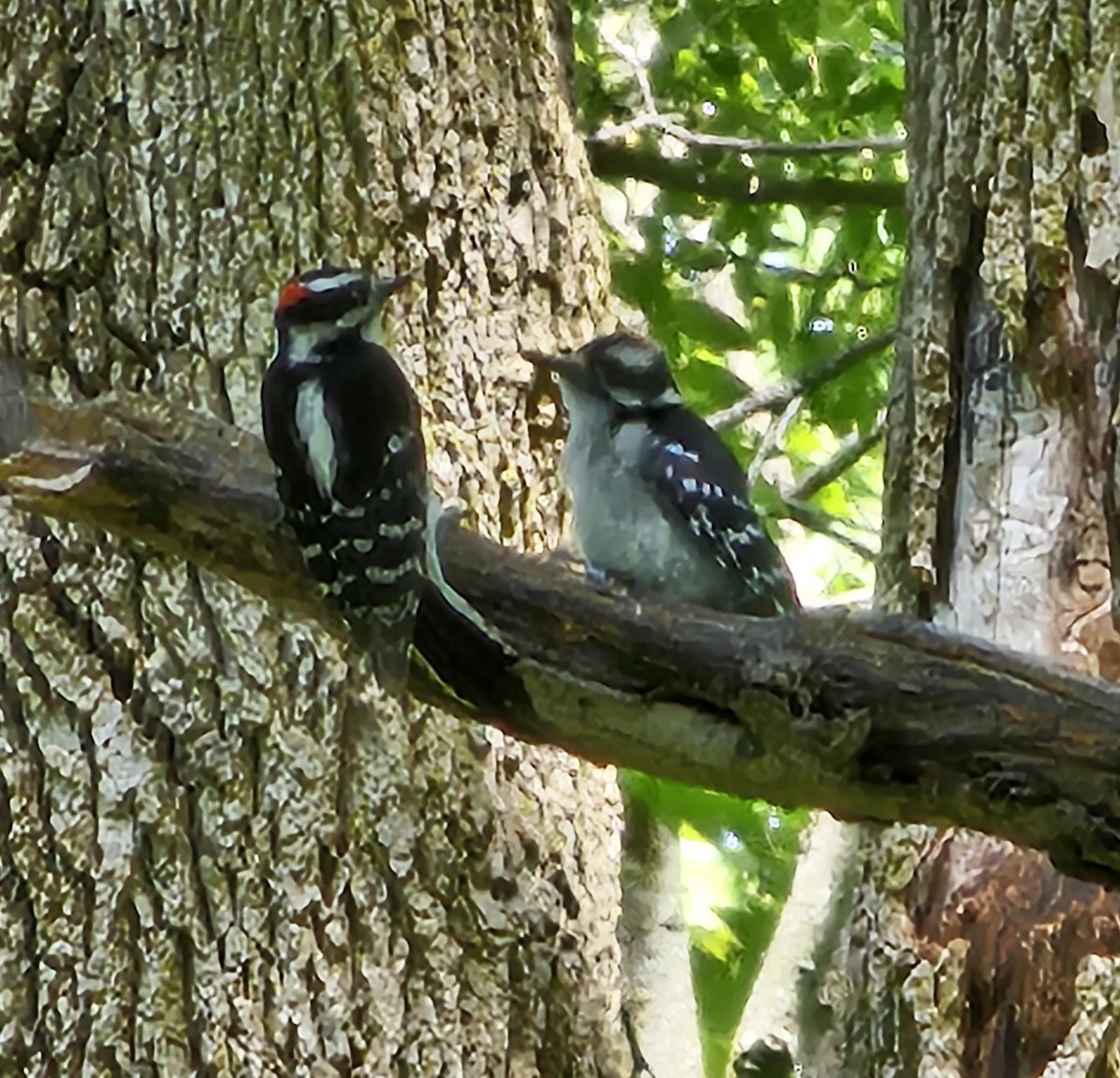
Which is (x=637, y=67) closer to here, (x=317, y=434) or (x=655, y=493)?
(x=655, y=493)

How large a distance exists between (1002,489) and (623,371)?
1.96 ft

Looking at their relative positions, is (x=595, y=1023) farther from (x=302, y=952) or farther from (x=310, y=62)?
(x=310, y=62)

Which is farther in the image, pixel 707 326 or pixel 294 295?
pixel 707 326

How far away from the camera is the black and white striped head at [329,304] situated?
2.40 meters

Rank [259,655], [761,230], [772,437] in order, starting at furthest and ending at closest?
[761,230] < [772,437] < [259,655]

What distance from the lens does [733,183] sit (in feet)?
12.4

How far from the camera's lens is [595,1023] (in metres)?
2.90

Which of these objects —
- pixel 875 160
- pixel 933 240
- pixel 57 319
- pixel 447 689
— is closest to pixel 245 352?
pixel 57 319

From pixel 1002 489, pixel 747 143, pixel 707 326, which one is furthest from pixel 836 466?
pixel 1002 489

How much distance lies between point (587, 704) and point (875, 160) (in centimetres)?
244

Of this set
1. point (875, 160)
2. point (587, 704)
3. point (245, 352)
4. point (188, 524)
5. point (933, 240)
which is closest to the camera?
point (587, 704)

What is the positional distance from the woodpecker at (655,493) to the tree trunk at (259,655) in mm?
309

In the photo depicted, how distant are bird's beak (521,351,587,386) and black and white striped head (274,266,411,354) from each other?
34 centimetres

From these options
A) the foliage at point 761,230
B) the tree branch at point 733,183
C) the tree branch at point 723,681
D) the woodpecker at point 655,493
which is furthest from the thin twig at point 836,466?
the tree branch at point 723,681
